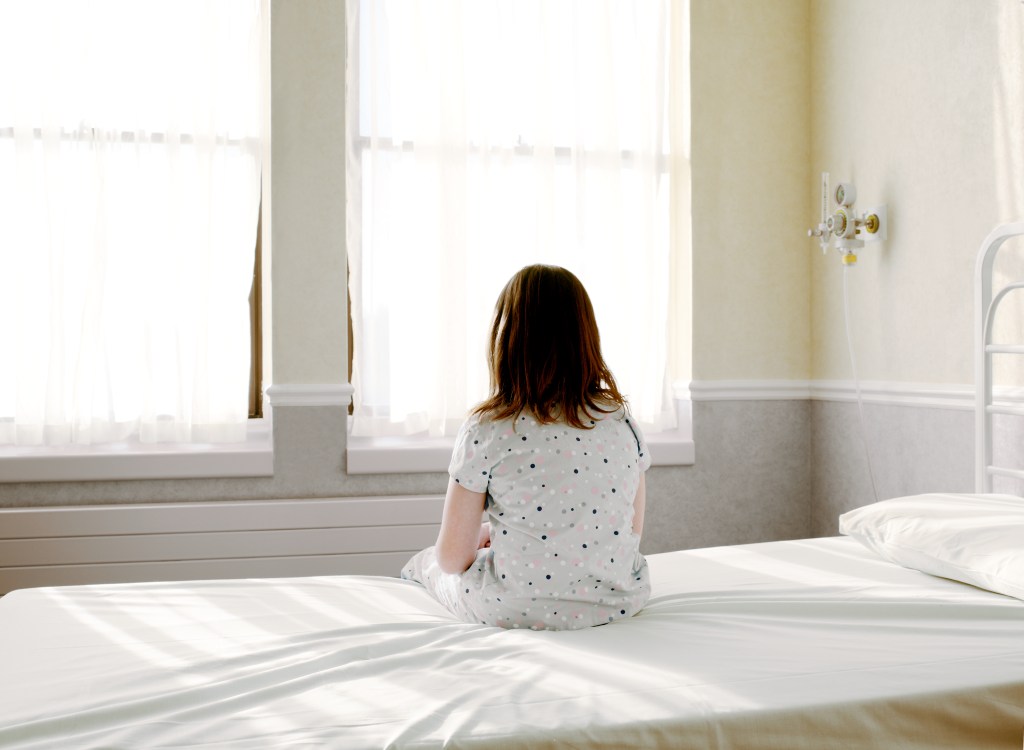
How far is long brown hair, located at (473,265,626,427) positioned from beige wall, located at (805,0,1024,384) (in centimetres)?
139

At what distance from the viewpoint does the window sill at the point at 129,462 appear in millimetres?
2807

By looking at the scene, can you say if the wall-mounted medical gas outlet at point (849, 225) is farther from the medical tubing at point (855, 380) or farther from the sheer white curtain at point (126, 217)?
the sheer white curtain at point (126, 217)

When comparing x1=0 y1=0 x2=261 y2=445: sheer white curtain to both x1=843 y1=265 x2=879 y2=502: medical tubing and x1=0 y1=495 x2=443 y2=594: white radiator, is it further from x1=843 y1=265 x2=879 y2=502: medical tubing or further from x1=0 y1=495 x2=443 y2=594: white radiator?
x1=843 y1=265 x2=879 y2=502: medical tubing

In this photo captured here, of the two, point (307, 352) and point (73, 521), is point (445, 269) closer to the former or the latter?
point (307, 352)

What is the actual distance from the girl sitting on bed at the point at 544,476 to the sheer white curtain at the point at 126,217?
1.60m

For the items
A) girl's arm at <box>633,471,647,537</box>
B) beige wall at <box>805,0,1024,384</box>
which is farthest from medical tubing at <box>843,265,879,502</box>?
girl's arm at <box>633,471,647,537</box>

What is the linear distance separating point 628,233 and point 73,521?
211 centimetres

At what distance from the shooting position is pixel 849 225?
2.95 metres

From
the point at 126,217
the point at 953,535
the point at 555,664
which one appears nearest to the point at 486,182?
the point at 126,217

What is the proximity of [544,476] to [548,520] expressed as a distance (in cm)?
8

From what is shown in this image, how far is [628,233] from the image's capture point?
334 cm

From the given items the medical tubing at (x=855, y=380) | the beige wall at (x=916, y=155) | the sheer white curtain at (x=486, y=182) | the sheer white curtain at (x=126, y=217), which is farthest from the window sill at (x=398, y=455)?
the beige wall at (x=916, y=155)

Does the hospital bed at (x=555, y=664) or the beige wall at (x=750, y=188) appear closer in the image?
the hospital bed at (x=555, y=664)

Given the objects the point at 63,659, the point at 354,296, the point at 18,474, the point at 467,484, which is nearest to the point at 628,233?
the point at 354,296
